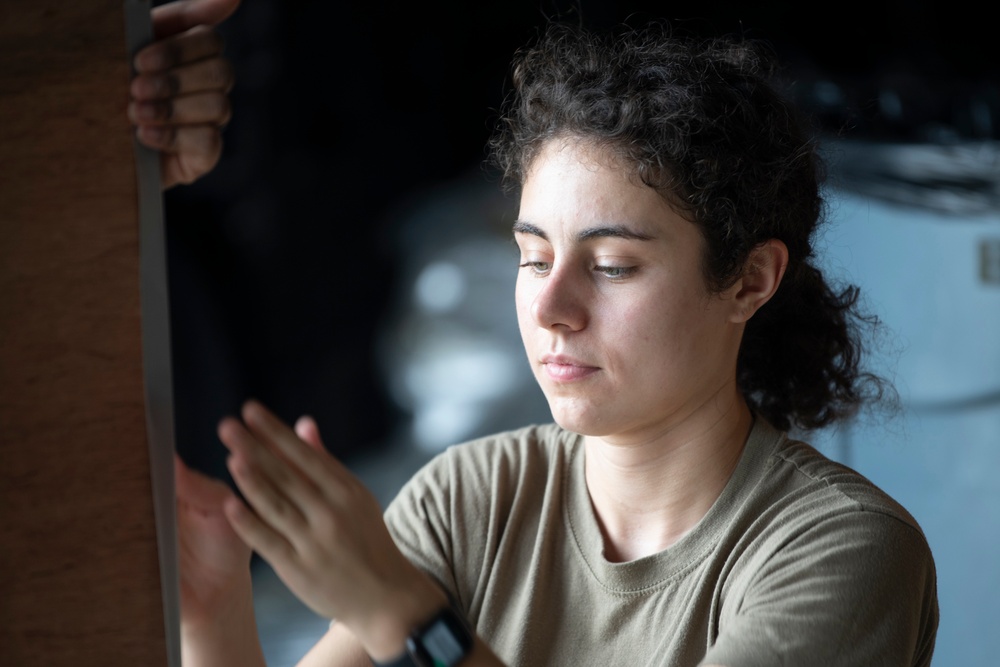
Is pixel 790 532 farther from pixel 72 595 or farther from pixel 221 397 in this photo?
pixel 221 397

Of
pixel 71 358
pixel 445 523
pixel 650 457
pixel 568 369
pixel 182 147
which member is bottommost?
pixel 445 523

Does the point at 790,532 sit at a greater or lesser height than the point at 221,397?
greater

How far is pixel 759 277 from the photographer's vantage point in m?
1.13

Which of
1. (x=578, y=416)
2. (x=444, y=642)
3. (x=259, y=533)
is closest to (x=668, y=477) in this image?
(x=578, y=416)

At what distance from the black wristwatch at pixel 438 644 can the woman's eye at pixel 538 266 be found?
415 millimetres

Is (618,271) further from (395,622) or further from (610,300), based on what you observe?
(395,622)

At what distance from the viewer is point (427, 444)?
2904 millimetres

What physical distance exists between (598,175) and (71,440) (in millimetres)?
569

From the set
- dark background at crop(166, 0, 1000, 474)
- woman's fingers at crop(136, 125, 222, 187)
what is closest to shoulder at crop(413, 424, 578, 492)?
woman's fingers at crop(136, 125, 222, 187)

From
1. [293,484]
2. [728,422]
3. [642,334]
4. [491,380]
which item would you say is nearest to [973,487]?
[491,380]

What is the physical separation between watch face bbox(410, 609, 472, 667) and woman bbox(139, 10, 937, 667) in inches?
7.8

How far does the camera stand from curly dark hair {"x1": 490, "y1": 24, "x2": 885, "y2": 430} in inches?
41.6

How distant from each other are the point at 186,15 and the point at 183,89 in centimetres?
7

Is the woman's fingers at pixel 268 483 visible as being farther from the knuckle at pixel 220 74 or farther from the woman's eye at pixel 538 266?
the woman's eye at pixel 538 266
